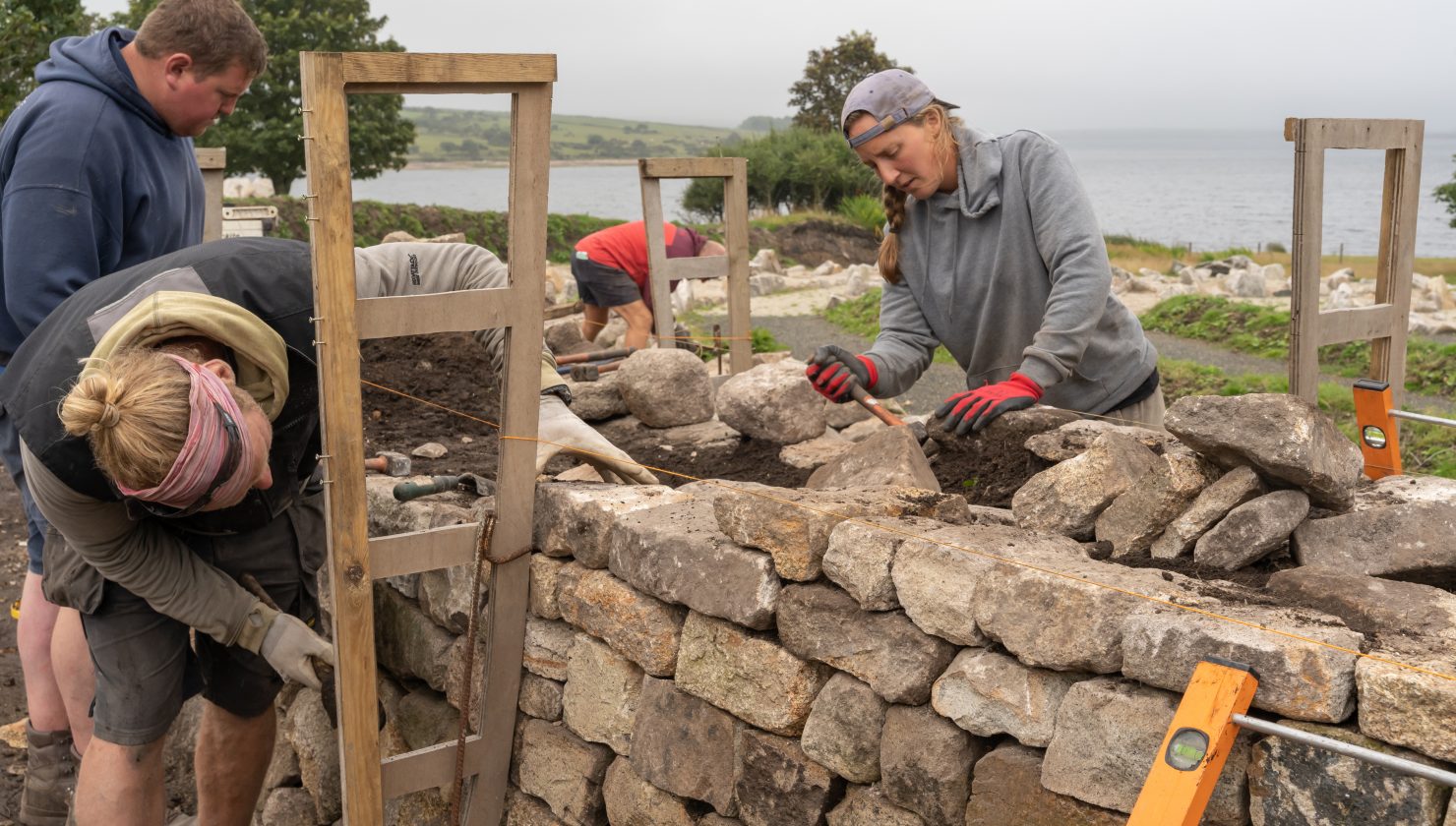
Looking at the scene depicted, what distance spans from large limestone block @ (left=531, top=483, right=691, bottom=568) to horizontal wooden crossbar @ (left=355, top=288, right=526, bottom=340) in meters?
0.55

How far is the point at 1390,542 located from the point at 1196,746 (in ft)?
3.11

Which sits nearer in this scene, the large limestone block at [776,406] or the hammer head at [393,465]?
the hammer head at [393,465]

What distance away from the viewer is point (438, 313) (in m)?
3.20

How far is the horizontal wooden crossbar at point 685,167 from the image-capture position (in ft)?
22.5

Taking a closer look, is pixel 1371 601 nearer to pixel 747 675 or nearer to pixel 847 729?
pixel 847 729

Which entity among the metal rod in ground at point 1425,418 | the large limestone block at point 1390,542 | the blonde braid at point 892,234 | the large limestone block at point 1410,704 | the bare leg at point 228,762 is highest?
the blonde braid at point 892,234

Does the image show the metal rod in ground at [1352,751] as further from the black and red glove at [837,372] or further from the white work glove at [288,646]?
the white work glove at [288,646]

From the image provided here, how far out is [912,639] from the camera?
8.71 ft

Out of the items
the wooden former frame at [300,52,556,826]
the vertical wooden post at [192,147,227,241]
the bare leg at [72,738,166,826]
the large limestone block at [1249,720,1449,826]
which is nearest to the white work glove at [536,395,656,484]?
the wooden former frame at [300,52,556,826]

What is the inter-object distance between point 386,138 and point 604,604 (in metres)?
28.1

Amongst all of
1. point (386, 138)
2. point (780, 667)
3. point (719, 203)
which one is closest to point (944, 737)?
point (780, 667)

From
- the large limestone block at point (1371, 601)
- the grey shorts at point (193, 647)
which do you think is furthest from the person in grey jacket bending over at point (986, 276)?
the grey shorts at point (193, 647)

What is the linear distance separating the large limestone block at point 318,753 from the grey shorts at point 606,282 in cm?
454

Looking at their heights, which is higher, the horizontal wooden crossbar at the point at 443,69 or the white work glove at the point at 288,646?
the horizontal wooden crossbar at the point at 443,69
